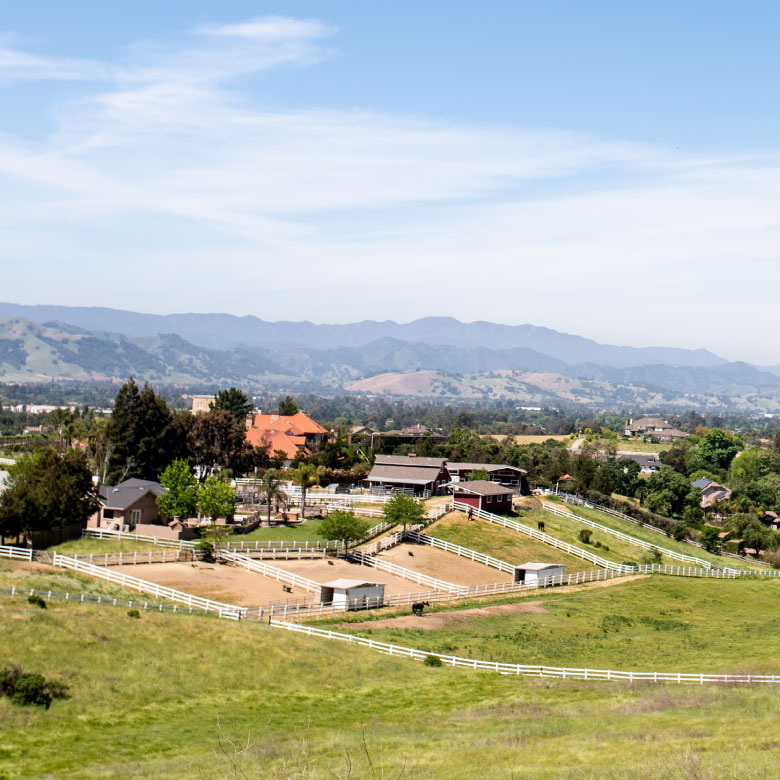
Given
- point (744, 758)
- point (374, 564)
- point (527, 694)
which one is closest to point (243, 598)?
point (374, 564)

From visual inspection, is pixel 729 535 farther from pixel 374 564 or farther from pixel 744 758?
pixel 744 758

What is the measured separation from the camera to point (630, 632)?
5488 centimetres

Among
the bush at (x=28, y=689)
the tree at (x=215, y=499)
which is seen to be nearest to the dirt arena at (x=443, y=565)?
the tree at (x=215, y=499)

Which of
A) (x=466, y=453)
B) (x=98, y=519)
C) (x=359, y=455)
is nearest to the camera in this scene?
(x=98, y=519)

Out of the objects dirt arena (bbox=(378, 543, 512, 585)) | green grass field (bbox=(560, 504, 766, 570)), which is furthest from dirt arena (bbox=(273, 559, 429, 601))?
green grass field (bbox=(560, 504, 766, 570))

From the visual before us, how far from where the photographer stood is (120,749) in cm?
3012

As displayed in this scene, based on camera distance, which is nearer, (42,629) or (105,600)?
(42,629)

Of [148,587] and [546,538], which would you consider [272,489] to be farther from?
[148,587]

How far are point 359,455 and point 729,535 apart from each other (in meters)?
46.0

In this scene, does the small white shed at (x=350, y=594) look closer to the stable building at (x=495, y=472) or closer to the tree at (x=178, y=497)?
the tree at (x=178, y=497)

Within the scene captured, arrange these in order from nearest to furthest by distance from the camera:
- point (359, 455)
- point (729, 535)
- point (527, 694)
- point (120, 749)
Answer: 1. point (120, 749)
2. point (527, 694)
3. point (729, 535)
4. point (359, 455)

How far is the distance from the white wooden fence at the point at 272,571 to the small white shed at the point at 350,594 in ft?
7.89

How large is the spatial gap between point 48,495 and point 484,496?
40.8 m

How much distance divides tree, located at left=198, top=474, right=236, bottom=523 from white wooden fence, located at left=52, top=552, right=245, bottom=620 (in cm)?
1568
